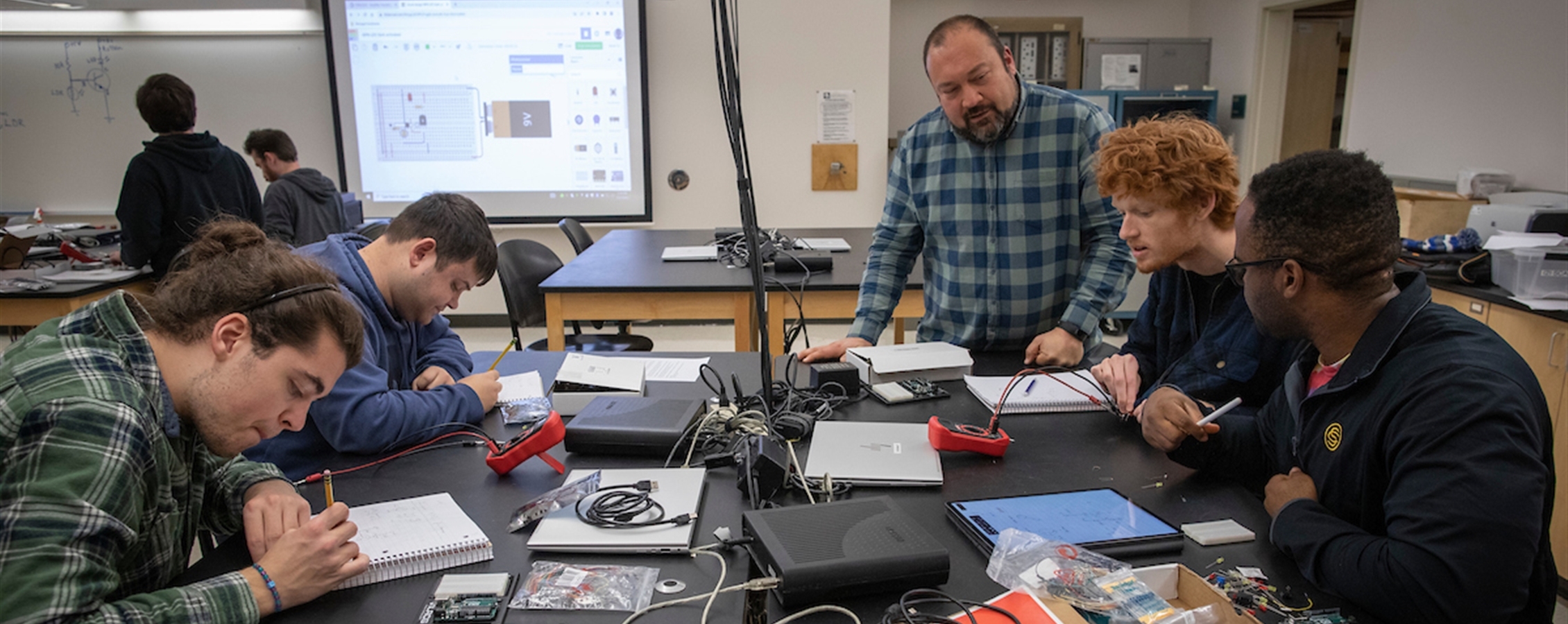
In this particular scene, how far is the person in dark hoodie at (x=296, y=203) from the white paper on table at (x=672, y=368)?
2536mm

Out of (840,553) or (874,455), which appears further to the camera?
(874,455)

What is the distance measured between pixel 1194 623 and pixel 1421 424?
351 mm

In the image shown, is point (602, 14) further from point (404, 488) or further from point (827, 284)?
point (404, 488)

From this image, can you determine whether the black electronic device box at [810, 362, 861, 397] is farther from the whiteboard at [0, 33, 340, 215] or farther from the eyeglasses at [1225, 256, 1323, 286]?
the whiteboard at [0, 33, 340, 215]

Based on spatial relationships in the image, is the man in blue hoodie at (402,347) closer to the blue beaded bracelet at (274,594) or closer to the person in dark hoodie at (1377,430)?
the blue beaded bracelet at (274,594)

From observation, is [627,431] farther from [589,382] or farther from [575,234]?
[575,234]

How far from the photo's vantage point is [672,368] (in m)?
1.82

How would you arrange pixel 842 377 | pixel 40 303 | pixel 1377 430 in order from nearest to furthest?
pixel 1377 430, pixel 842 377, pixel 40 303

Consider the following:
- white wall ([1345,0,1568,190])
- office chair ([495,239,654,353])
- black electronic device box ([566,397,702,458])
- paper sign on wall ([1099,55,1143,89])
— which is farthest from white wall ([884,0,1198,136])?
black electronic device box ([566,397,702,458])

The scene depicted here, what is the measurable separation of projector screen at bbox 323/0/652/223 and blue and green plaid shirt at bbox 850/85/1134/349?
10.3 ft

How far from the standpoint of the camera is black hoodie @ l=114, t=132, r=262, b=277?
3.33 m

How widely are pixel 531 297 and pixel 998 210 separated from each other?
1986mm

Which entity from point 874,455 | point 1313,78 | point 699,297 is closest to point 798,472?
point 874,455

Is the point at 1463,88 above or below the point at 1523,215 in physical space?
above
